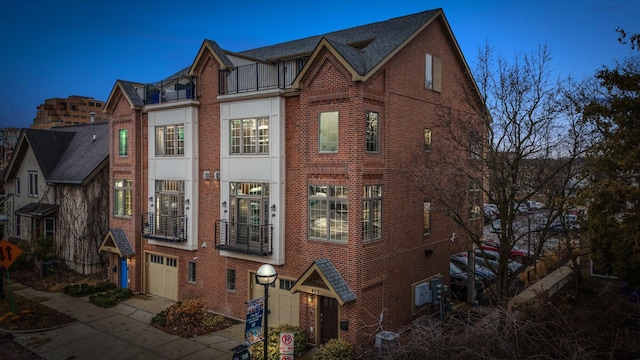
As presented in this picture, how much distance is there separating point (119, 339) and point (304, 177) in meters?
9.19

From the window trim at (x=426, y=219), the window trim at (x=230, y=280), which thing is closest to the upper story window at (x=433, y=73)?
the window trim at (x=426, y=219)

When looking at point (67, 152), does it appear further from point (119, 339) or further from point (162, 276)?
point (119, 339)

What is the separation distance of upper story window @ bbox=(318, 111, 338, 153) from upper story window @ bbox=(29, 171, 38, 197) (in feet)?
79.4

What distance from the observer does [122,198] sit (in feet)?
76.3

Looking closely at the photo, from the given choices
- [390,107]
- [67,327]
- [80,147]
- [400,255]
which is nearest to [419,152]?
[390,107]

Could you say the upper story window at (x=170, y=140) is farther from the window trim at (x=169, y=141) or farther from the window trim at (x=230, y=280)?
the window trim at (x=230, y=280)

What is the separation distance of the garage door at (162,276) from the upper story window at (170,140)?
513 centimetres

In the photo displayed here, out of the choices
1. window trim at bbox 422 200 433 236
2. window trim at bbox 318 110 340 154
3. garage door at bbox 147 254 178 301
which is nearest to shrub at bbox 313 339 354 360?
window trim at bbox 318 110 340 154

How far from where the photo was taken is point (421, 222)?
18438 millimetres

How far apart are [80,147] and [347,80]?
22.6 meters

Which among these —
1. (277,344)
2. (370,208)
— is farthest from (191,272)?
(370,208)

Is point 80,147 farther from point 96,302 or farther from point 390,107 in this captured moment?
point 390,107

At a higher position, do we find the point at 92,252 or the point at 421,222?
the point at 421,222

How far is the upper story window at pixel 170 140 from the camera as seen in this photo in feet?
66.1
